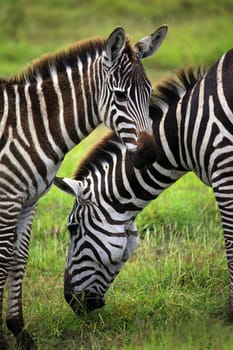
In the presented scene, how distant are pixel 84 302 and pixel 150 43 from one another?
2.47 metres

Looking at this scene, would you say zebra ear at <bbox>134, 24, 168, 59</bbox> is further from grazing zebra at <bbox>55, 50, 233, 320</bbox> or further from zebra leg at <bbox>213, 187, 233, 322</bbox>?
zebra leg at <bbox>213, 187, 233, 322</bbox>

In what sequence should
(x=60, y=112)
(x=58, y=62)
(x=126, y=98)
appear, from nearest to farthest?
(x=126, y=98), (x=60, y=112), (x=58, y=62)

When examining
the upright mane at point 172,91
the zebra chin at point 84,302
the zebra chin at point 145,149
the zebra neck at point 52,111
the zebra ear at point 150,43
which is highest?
the zebra ear at point 150,43

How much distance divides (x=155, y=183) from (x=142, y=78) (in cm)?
127

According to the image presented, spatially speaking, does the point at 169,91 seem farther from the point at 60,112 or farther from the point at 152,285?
the point at 152,285

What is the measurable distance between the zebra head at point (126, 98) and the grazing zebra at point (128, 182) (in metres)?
0.83

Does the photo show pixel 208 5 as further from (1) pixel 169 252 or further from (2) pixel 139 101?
(2) pixel 139 101

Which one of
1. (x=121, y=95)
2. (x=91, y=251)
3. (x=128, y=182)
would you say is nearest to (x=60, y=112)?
(x=121, y=95)

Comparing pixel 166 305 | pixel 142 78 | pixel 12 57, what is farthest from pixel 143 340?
pixel 12 57

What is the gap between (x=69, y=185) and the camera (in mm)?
6770

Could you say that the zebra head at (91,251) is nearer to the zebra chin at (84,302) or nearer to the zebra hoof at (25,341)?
the zebra chin at (84,302)

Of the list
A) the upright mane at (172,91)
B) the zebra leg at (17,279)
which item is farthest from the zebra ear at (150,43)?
the zebra leg at (17,279)

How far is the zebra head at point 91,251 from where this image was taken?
695 cm

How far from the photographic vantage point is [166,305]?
23.5ft
